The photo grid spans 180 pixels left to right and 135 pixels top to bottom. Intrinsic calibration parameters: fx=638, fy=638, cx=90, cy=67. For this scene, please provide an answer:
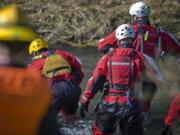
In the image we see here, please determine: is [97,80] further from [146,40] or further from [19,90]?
[19,90]

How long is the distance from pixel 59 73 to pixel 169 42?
6.71 ft

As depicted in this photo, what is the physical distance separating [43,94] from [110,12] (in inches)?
664

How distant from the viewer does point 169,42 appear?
10.4 metres

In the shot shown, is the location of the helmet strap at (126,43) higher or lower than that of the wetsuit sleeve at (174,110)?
higher

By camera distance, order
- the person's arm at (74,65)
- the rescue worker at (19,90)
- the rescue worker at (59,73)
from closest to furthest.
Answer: the rescue worker at (19,90) → the rescue worker at (59,73) → the person's arm at (74,65)

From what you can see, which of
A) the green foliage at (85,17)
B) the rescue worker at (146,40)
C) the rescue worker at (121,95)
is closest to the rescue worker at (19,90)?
the rescue worker at (121,95)

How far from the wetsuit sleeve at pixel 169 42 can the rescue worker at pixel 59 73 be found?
1.56 metres

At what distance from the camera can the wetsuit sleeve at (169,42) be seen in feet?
34.0

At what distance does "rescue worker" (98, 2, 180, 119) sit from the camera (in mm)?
10117

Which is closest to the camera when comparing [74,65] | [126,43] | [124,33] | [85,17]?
[126,43]

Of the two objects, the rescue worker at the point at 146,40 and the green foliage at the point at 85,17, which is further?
the green foliage at the point at 85,17

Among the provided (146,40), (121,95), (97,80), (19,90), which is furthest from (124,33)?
(19,90)

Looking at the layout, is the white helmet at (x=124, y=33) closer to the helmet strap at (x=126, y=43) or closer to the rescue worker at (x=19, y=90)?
the helmet strap at (x=126, y=43)

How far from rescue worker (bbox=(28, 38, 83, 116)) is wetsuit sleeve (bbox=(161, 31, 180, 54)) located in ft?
5.12
